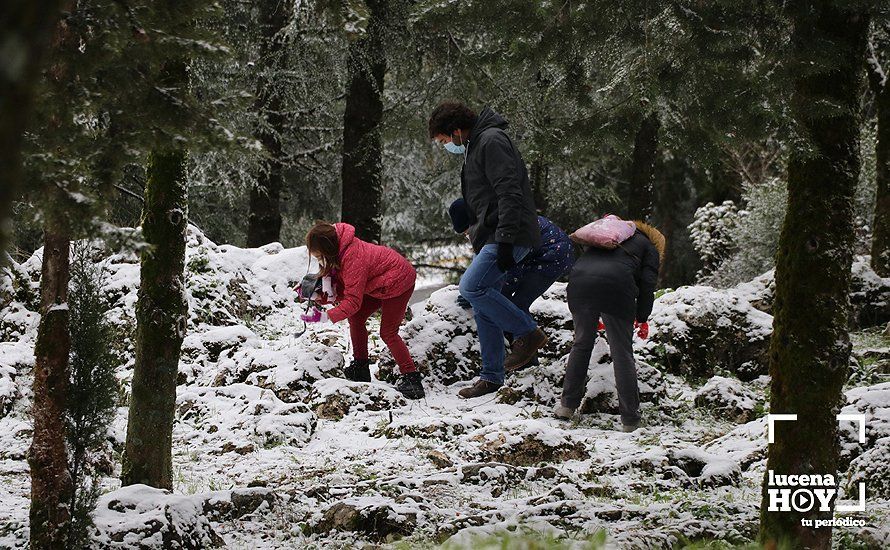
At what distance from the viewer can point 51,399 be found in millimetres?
3906

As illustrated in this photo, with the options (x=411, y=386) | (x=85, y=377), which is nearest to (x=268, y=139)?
(x=411, y=386)

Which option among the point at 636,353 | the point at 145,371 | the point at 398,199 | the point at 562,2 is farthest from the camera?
the point at 398,199

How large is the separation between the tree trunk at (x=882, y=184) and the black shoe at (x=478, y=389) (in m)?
6.72

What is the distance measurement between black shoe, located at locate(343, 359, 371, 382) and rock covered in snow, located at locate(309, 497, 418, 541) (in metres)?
2.97

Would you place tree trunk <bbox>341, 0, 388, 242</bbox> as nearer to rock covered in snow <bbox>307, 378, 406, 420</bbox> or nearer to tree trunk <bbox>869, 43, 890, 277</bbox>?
rock covered in snow <bbox>307, 378, 406, 420</bbox>

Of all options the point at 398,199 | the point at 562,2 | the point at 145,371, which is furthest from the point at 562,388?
the point at 398,199

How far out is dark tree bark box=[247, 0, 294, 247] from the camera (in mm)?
12445

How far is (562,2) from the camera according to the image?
5.43m

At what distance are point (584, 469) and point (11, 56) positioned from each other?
16.3 ft

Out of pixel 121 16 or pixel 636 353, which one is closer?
pixel 121 16

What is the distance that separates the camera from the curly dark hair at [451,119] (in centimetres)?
671

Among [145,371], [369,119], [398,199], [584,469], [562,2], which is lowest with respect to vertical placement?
[584,469]

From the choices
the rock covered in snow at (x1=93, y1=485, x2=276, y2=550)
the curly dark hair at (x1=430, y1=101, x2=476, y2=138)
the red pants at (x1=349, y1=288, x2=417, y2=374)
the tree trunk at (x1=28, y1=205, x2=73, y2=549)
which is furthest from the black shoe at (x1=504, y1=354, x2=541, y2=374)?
the tree trunk at (x1=28, y1=205, x2=73, y2=549)

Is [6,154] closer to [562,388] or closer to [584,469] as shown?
[584,469]
